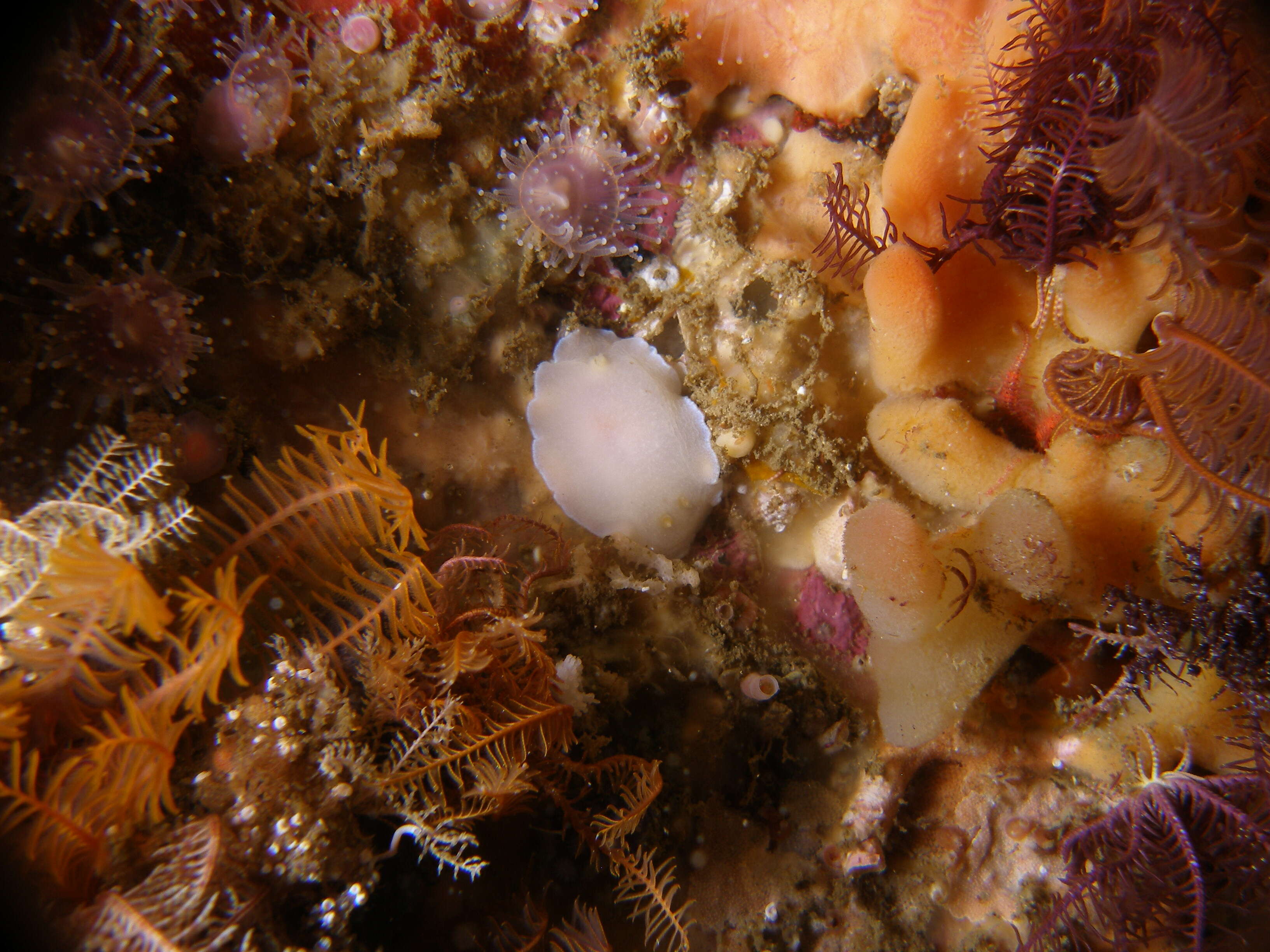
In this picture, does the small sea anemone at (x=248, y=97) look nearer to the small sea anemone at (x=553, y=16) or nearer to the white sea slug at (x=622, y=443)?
the small sea anemone at (x=553, y=16)

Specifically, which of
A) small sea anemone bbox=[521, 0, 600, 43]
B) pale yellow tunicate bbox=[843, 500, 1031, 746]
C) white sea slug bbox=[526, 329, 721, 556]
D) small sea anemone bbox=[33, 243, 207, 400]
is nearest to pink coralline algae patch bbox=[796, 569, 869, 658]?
pale yellow tunicate bbox=[843, 500, 1031, 746]

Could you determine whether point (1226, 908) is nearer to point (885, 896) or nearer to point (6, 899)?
→ point (885, 896)

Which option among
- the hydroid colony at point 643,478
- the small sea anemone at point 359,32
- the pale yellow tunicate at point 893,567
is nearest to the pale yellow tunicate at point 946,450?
the hydroid colony at point 643,478

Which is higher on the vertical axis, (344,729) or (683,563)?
(344,729)

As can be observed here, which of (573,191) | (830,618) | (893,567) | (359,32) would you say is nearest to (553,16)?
(573,191)

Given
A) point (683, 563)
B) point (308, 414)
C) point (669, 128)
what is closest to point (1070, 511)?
point (683, 563)

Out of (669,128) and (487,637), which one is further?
(669,128)
